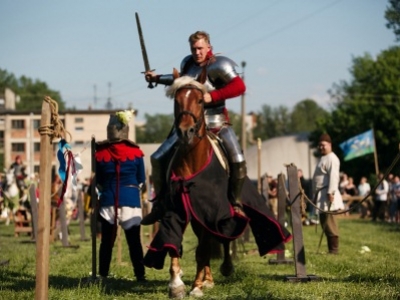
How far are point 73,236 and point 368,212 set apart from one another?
18.8m

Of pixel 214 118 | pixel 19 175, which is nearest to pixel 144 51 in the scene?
pixel 214 118

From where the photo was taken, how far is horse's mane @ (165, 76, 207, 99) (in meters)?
10.6

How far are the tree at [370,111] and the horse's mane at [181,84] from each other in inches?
2405

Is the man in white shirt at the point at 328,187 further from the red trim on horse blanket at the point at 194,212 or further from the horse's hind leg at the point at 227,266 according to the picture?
the red trim on horse blanket at the point at 194,212

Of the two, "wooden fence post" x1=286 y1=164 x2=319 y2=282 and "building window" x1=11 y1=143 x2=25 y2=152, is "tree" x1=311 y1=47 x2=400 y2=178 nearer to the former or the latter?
"building window" x1=11 y1=143 x2=25 y2=152

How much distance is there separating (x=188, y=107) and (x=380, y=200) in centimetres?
2732

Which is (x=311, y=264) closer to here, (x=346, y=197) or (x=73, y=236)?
(x=73, y=236)

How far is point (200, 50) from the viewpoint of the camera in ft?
36.7

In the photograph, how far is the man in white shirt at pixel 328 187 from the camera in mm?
17109

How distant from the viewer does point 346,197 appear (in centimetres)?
3728

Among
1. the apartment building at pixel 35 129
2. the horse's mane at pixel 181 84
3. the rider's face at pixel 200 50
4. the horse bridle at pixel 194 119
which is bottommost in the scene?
the horse bridle at pixel 194 119

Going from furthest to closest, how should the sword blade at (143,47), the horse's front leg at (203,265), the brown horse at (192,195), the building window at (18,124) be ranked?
1. the building window at (18,124)
2. the sword blade at (143,47)
3. the horse's front leg at (203,265)
4. the brown horse at (192,195)

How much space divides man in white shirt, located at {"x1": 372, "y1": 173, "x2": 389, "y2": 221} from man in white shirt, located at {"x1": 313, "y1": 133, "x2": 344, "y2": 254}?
18965 millimetres

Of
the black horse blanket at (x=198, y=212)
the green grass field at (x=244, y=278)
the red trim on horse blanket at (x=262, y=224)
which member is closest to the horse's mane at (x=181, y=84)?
the black horse blanket at (x=198, y=212)
